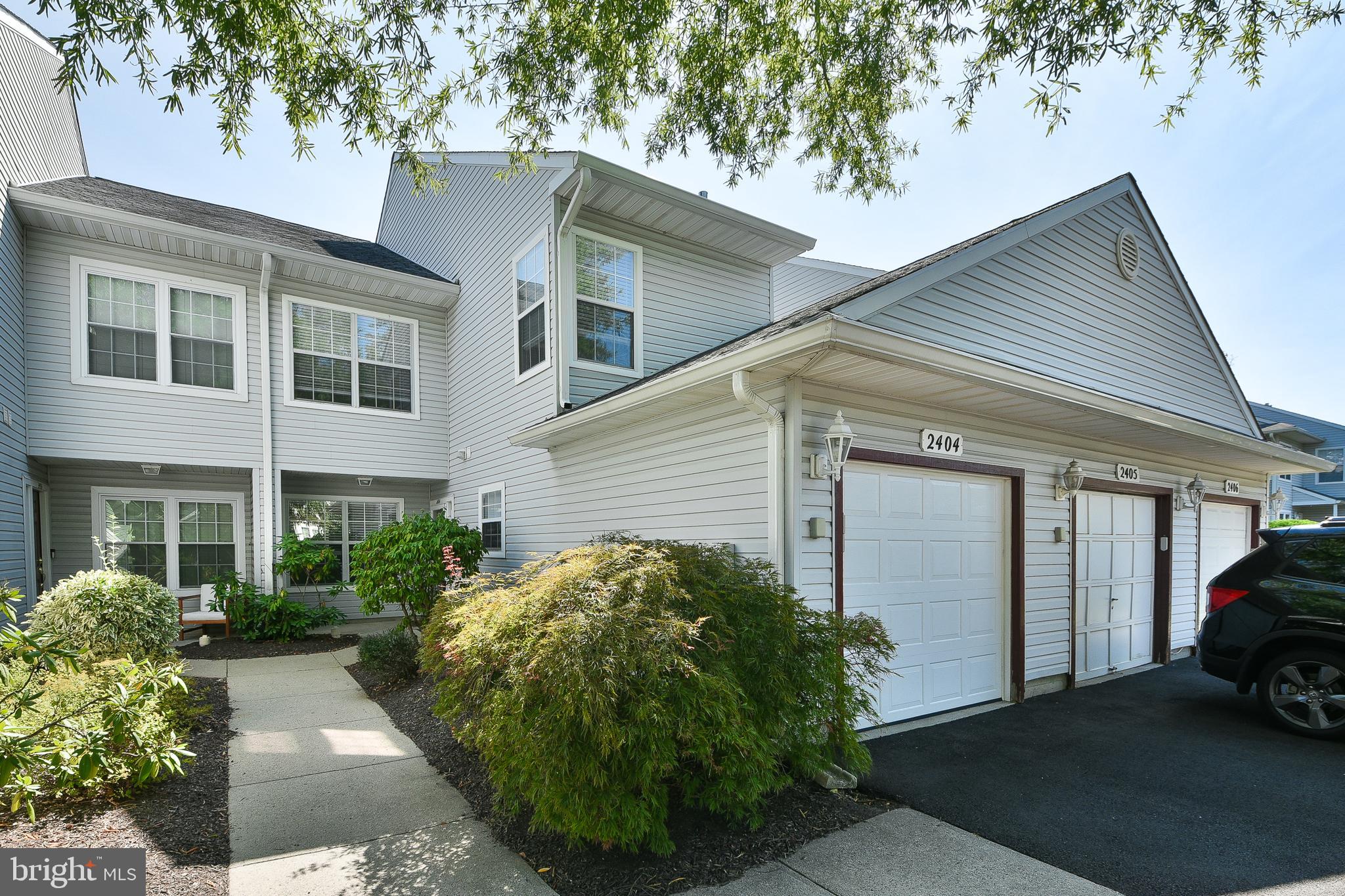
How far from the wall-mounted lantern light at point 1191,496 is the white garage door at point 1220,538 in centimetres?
52

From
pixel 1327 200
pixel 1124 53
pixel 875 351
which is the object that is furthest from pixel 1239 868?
pixel 1327 200

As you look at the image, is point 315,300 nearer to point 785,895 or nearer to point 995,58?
point 995,58

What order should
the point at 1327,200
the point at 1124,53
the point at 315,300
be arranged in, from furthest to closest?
1. the point at 315,300
2. the point at 1327,200
3. the point at 1124,53

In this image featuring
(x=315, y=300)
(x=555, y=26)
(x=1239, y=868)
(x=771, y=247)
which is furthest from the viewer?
(x=315, y=300)

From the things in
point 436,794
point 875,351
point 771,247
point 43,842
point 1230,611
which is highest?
point 771,247

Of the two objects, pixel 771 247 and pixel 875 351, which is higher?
pixel 771 247

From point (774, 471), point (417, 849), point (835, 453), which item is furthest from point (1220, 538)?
point (417, 849)

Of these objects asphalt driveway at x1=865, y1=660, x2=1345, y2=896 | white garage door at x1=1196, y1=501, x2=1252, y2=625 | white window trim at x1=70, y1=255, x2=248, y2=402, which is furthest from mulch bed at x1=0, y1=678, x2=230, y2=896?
white garage door at x1=1196, y1=501, x2=1252, y2=625

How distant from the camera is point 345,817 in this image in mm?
3965

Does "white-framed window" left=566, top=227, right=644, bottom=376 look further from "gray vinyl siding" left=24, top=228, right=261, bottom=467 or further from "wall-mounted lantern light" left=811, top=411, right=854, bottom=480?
"gray vinyl siding" left=24, top=228, right=261, bottom=467

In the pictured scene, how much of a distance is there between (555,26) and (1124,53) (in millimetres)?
4150

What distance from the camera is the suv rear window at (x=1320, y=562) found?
17.7 ft

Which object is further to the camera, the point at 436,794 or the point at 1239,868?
the point at 436,794

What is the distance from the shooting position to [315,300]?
396 inches
